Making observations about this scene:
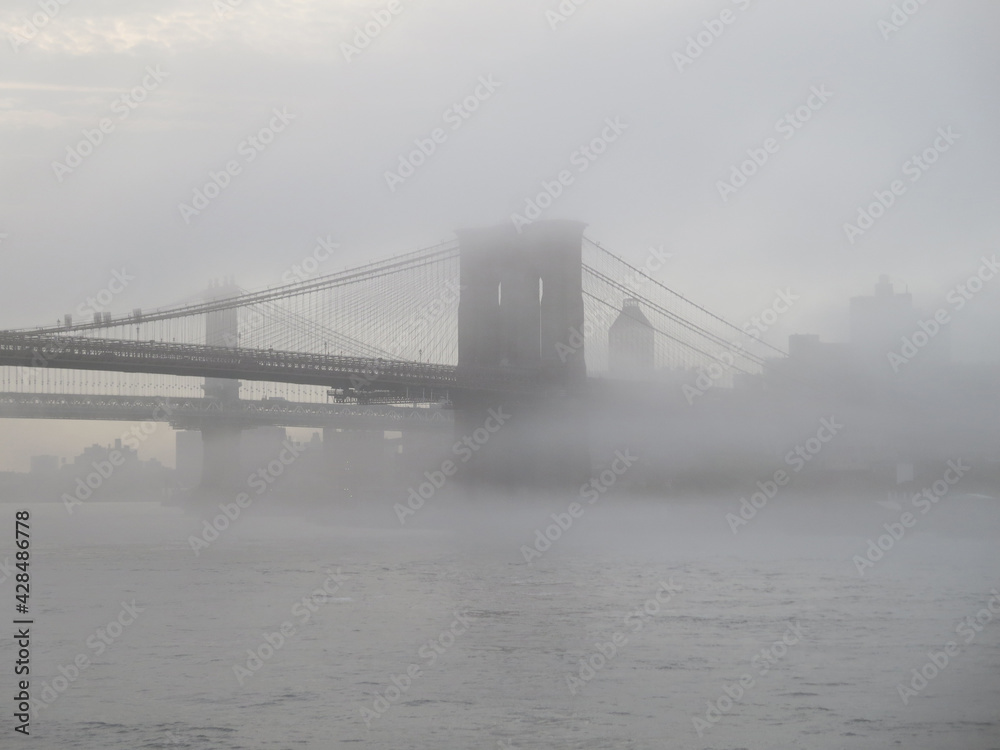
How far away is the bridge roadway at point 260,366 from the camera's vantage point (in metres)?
47.6

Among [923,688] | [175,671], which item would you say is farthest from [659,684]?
[175,671]

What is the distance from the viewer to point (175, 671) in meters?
22.2
